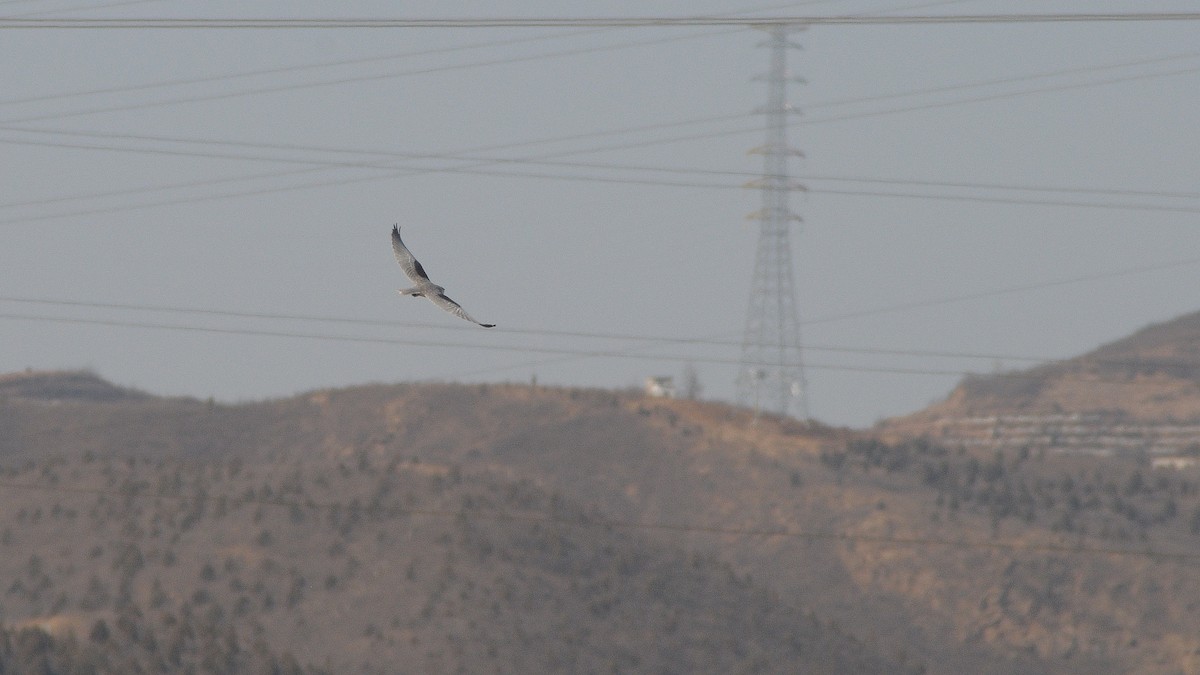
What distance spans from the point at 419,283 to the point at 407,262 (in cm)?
54

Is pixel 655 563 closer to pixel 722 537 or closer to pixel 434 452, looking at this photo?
pixel 722 537

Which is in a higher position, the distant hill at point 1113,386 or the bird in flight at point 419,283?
the distant hill at point 1113,386

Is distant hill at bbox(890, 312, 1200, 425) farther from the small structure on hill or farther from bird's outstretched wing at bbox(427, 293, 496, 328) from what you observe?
bird's outstretched wing at bbox(427, 293, 496, 328)

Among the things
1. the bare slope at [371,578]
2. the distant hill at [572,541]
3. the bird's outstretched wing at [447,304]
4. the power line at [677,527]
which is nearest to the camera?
the bird's outstretched wing at [447,304]

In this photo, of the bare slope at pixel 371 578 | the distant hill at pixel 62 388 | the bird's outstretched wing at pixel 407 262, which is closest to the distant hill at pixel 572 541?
the bare slope at pixel 371 578

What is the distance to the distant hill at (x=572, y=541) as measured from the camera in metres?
58.5

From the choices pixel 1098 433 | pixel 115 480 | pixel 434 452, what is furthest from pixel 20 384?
pixel 1098 433

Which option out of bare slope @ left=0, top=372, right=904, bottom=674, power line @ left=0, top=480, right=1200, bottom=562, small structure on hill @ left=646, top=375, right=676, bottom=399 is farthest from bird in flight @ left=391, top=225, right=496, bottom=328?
small structure on hill @ left=646, top=375, right=676, bottom=399

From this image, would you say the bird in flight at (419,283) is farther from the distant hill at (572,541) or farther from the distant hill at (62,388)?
the distant hill at (62,388)

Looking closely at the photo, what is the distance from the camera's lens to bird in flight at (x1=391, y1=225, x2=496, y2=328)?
1977 cm

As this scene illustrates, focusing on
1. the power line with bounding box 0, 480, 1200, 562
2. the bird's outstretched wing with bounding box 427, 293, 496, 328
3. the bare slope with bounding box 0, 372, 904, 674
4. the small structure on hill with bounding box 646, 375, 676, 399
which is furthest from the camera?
the small structure on hill with bounding box 646, 375, 676, 399

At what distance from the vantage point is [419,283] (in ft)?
67.4

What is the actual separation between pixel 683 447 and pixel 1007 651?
22.2m

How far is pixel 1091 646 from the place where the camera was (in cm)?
6994
